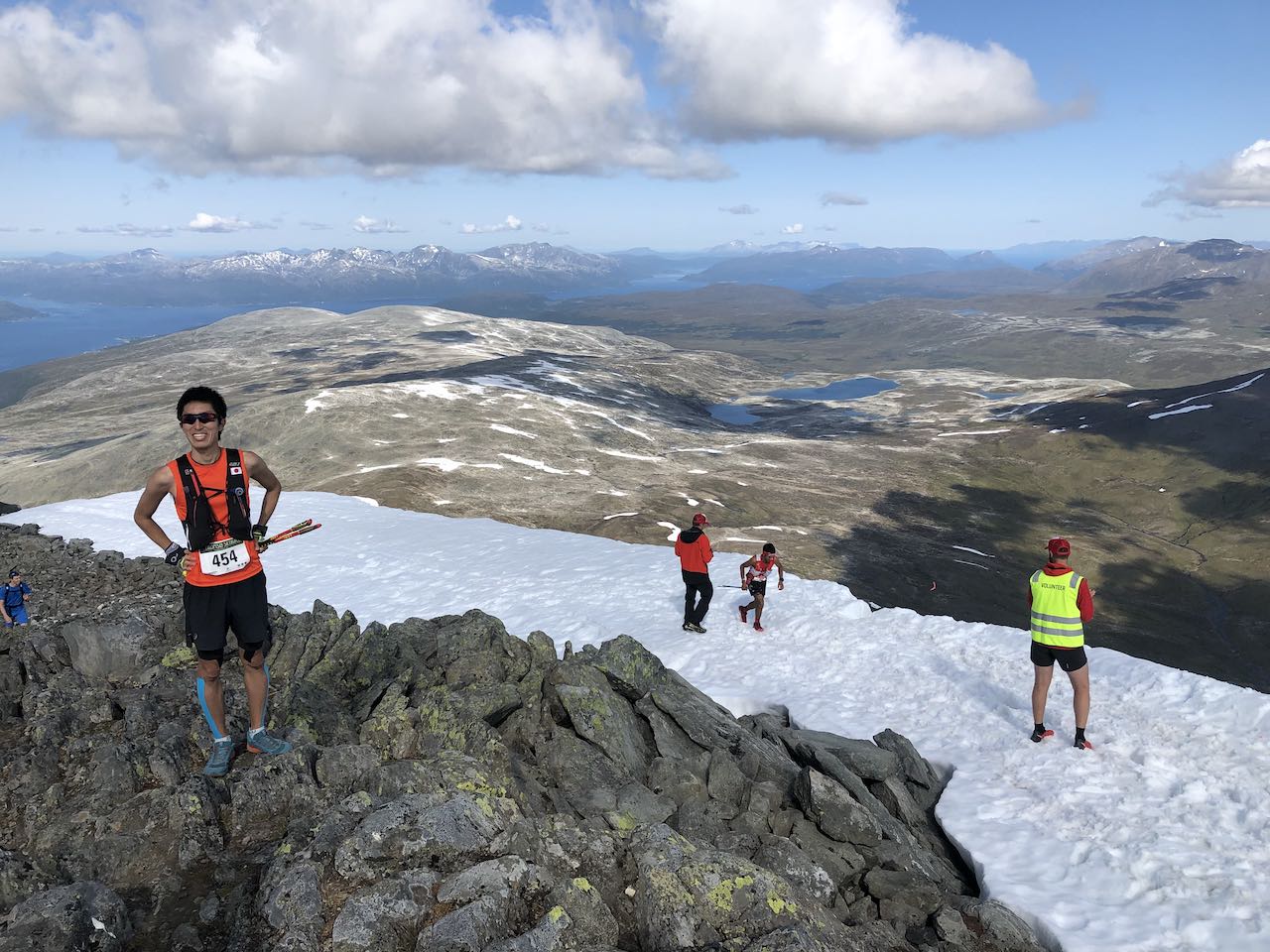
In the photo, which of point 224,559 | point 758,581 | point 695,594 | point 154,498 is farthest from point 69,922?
point 758,581

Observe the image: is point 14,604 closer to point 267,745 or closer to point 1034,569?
point 267,745

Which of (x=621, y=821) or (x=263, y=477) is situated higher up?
(x=263, y=477)

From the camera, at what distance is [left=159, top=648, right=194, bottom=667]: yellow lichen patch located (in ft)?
42.7

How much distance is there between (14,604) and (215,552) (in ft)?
52.0

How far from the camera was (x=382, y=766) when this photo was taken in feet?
30.4

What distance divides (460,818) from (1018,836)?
9928mm

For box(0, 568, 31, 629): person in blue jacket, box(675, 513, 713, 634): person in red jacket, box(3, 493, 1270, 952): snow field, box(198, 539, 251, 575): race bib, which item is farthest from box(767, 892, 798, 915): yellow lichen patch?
box(0, 568, 31, 629): person in blue jacket

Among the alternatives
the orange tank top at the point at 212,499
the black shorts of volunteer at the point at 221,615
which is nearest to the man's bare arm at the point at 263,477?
the orange tank top at the point at 212,499

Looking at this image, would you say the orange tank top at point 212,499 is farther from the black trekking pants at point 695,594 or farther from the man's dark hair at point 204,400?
the black trekking pants at point 695,594

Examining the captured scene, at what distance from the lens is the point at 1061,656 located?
1413 centimetres

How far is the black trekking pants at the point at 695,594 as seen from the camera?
21078mm

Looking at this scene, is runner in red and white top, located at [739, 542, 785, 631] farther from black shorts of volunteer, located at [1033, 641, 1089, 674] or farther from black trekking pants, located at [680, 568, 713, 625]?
black shorts of volunteer, located at [1033, 641, 1089, 674]

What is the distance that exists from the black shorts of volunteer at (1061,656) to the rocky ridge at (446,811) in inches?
128

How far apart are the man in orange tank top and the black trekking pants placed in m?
13.3
